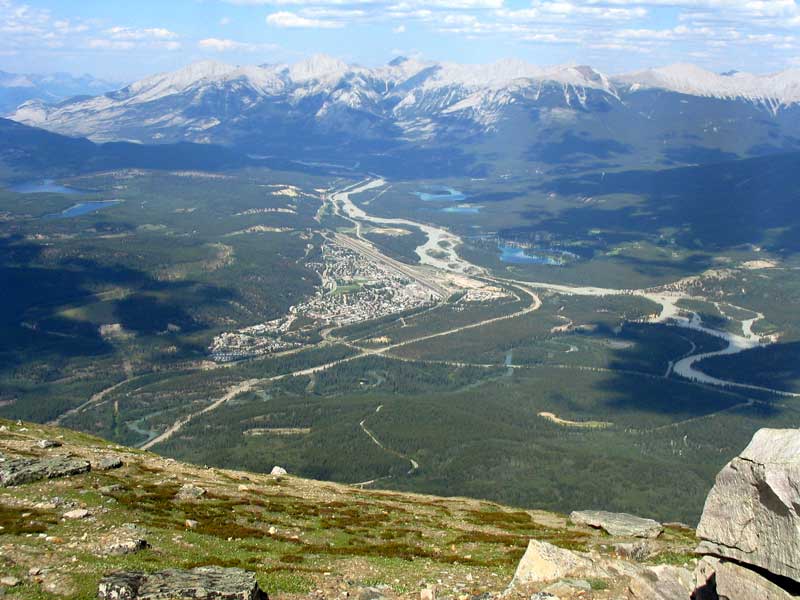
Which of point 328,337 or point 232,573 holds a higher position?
point 232,573

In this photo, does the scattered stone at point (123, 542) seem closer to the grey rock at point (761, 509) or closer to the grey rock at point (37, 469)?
the grey rock at point (37, 469)

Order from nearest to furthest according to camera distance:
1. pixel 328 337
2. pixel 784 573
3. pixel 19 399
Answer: pixel 784 573 → pixel 19 399 → pixel 328 337

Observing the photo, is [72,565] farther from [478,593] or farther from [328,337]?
[328,337]

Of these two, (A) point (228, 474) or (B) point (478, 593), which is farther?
(A) point (228, 474)

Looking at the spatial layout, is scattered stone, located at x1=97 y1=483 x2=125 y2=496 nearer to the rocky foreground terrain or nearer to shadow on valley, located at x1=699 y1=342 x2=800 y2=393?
the rocky foreground terrain

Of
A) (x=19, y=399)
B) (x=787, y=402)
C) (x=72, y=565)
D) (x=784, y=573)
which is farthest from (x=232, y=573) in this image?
(x=787, y=402)

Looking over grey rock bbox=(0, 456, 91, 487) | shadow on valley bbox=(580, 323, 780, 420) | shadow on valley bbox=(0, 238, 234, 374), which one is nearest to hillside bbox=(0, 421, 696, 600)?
grey rock bbox=(0, 456, 91, 487)

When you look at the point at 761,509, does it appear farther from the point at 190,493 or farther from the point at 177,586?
the point at 190,493
